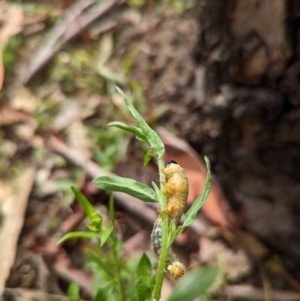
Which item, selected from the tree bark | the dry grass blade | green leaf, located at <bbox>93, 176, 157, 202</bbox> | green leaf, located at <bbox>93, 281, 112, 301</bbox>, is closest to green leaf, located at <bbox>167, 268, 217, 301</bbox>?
green leaf, located at <bbox>93, 281, 112, 301</bbox>

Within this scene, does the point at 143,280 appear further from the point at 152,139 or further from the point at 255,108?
the point at 255,108

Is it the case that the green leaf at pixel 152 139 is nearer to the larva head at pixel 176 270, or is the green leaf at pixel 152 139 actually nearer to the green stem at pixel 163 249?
the green stem at pixel 163 249

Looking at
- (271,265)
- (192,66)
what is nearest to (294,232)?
(271,265)

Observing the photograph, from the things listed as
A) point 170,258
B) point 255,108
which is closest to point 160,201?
point 170,258

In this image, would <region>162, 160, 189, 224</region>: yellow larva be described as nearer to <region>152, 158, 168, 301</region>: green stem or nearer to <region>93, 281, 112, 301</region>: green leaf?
<region>152, 158, 168, 301</region>: green stem

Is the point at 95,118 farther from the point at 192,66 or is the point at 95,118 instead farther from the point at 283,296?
the point at 283,296

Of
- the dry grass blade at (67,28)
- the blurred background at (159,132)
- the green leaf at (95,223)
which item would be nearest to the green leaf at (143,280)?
the green leaf at (95,223)
